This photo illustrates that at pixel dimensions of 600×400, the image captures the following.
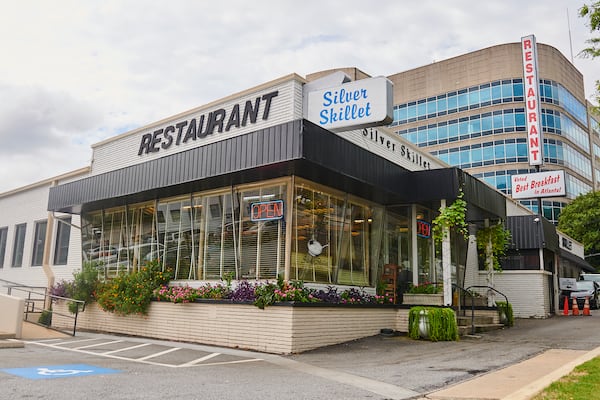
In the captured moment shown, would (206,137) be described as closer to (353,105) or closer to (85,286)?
(353,105)

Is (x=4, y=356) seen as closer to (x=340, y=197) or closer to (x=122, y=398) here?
(x=122, y=398)

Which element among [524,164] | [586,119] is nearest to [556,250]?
[524,164]

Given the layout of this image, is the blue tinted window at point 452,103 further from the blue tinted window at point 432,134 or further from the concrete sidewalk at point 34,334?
the concrete sidewalk at point 34,334

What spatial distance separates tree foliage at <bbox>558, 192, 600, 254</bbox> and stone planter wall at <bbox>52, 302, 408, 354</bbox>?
42.1m

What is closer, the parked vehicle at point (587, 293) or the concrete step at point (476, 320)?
the concrete step at point (476, 320)

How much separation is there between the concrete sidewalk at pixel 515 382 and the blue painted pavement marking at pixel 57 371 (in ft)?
17.2

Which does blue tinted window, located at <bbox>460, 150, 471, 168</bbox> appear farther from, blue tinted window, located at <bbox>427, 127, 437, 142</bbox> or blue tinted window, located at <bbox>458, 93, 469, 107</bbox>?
blue tinted window, located at <bbox>458, 93, 469, 107</bbox>

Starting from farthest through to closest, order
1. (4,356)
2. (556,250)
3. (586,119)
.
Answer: (586,119) → (556,250) → (4,356)

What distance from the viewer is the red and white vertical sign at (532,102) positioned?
3306cm

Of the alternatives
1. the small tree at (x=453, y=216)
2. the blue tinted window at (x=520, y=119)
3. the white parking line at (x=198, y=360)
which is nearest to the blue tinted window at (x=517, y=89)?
the blue tinted window at (x=520, y=119)

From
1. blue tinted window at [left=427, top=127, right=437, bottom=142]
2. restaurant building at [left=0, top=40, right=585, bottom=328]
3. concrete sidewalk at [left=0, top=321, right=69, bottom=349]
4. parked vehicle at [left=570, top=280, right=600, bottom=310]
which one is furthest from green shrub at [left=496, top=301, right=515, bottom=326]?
blue tinted window at [left=427, top=127, right=437, bottom=142]

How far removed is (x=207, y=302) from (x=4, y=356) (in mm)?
4653

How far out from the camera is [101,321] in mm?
16438

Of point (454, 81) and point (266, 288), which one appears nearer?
point (266, 288)
